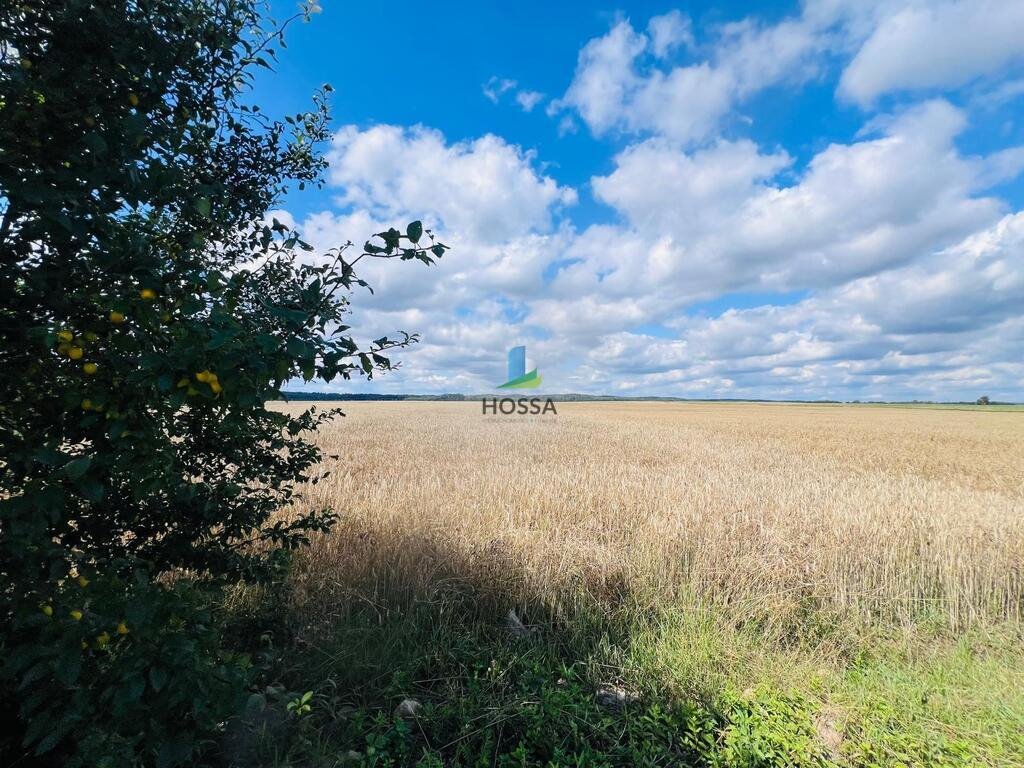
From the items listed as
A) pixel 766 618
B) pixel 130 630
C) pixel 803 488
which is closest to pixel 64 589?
pixel 130 630

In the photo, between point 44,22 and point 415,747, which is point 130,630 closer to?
point 415,747

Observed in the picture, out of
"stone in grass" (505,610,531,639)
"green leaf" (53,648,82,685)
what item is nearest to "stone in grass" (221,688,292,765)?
"green leaf" (53,648,82,685)

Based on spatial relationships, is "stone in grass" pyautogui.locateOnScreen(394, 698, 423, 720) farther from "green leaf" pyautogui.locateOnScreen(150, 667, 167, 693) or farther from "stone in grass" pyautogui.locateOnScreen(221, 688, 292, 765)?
"green leaf" pyautogui.locateOnScreen(150, 667, 167, 693)

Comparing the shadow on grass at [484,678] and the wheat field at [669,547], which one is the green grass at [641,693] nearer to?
the shadow on grass at [484,678]

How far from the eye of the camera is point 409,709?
3059mm

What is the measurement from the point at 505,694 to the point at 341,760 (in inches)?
43.7

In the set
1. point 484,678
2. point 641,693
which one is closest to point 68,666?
point 484,678

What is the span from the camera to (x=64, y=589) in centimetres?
182

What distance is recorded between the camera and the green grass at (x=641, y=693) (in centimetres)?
279

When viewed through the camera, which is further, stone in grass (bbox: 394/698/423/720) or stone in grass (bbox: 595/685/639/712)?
stone in grass (bbox: 595/685/639/712)

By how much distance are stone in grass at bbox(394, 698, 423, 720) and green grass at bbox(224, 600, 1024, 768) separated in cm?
5

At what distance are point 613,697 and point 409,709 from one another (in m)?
1.43

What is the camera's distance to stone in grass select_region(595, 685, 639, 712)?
326 centimetres

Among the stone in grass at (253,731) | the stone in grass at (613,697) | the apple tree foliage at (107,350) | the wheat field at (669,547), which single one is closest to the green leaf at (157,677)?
the apple tree foliage at (107,350)
